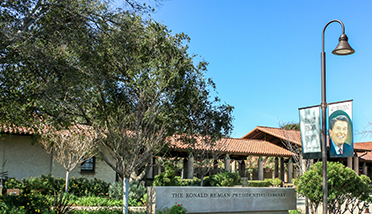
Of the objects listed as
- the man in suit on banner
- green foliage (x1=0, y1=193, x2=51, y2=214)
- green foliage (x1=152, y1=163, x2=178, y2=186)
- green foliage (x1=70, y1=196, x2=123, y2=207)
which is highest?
the man in suit on banner

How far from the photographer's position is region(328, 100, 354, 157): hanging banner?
901cm

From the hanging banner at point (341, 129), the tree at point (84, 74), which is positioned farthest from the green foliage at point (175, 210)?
the hanging banner at point (341, 129)

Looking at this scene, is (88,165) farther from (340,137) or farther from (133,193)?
(340,137)

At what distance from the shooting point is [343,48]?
28.9 feet

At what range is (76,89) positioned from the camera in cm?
895

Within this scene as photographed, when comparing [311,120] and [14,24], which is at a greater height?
[14,24]

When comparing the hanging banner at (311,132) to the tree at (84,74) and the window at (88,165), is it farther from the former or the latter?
the window at (88,165)

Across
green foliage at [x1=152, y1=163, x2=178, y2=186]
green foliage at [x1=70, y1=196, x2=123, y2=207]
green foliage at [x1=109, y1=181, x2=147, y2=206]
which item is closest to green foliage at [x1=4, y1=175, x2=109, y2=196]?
green foliage at [x1=70, y1=196, x2=123, y2=207]

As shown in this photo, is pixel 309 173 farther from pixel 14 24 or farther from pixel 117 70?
pixel 14 24

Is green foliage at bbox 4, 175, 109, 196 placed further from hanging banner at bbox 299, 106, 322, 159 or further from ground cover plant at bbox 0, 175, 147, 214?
hanging banner at bbox 299, 106, 322, 159

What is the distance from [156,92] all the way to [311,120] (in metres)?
5.14

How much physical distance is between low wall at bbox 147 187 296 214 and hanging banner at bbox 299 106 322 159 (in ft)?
10.1

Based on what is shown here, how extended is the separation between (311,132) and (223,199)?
3848mm

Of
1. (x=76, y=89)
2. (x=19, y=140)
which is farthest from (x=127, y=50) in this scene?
(x=19, y=140)
